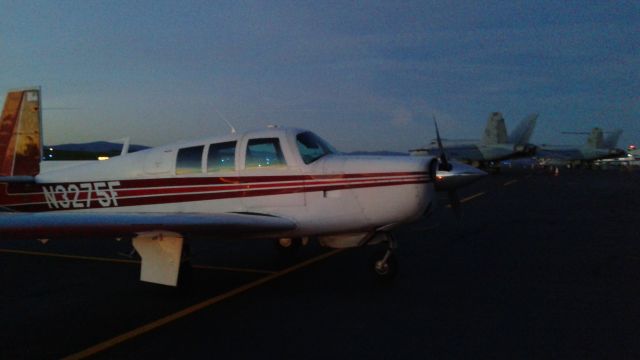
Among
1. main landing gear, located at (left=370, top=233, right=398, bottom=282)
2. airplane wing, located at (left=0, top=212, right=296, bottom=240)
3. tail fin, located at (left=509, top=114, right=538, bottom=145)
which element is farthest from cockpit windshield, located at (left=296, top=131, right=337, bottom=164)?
tail fin, located at (left=509, top=114, right=538, bottom=145)

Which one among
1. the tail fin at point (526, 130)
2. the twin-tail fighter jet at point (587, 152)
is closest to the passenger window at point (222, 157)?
the tail fin at point (526, 130)

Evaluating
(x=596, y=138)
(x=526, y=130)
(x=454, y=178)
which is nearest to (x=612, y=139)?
(x=596, y=138)

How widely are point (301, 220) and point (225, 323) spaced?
1824mm

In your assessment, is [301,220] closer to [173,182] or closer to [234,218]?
[234,218]

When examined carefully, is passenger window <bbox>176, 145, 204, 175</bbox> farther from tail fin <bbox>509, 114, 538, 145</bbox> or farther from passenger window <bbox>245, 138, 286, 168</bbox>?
tail fin <bbox>509, 114, 538, 145</bbox>

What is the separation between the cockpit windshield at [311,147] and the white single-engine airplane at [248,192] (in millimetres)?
18

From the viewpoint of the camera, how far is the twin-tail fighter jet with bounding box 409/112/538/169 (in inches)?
2053

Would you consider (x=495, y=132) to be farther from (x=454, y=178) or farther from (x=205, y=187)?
(x=205, y=187)

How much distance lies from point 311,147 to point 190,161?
5.73 feet

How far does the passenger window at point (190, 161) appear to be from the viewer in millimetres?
7219

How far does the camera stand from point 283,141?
6.88 m

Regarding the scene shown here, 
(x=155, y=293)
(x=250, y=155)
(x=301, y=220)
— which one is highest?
(x=250, y=155)

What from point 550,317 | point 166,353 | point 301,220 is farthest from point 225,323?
point 550,317

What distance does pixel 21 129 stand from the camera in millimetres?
9500
